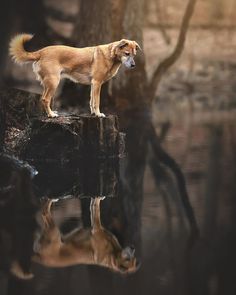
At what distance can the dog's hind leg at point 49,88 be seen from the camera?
4262mm

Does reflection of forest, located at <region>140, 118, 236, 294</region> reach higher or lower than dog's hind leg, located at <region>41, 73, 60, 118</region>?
lower

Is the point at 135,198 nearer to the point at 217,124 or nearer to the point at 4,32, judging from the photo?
the point at 217,124

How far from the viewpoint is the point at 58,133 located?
4258mm

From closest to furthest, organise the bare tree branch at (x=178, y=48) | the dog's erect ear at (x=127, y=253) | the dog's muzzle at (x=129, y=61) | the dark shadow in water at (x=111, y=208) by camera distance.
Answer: the dark shadow in water at (x=111, y=208) < the dog's erect ear at (x=127, y=253) < the dog's muzzle at (x=129, y=61) < the bare tree branch at (x=178, y=48)

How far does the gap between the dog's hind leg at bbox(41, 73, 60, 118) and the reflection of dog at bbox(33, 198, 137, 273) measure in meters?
1.74

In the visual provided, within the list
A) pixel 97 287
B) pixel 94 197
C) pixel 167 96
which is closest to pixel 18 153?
pixel 94 197

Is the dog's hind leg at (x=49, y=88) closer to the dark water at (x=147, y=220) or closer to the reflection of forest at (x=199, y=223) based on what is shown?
the dark water at (x=147, y=220)

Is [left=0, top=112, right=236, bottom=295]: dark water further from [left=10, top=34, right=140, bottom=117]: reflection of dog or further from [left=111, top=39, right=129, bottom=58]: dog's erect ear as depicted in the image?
[left=111, top=39, right=129, bottom=58]: dog's erect ear

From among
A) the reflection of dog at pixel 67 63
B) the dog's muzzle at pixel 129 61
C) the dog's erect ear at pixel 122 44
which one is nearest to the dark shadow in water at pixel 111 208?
the reflection of dog at pixel 67 63

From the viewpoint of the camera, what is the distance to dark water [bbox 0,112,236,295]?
2.04m

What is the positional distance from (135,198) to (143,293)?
1332 millimetres

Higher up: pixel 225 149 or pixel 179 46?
pixel 179 46

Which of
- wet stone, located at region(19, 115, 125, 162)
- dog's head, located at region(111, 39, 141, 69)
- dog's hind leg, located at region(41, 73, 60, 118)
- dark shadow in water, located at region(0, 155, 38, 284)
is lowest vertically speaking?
dark shadow in water, located at region(0, 155, 38, 284)

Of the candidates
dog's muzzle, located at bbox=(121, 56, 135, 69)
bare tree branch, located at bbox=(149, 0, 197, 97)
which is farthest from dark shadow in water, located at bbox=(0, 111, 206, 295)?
bare tree branch, located at bbox=(149, 0, 197, 97)
